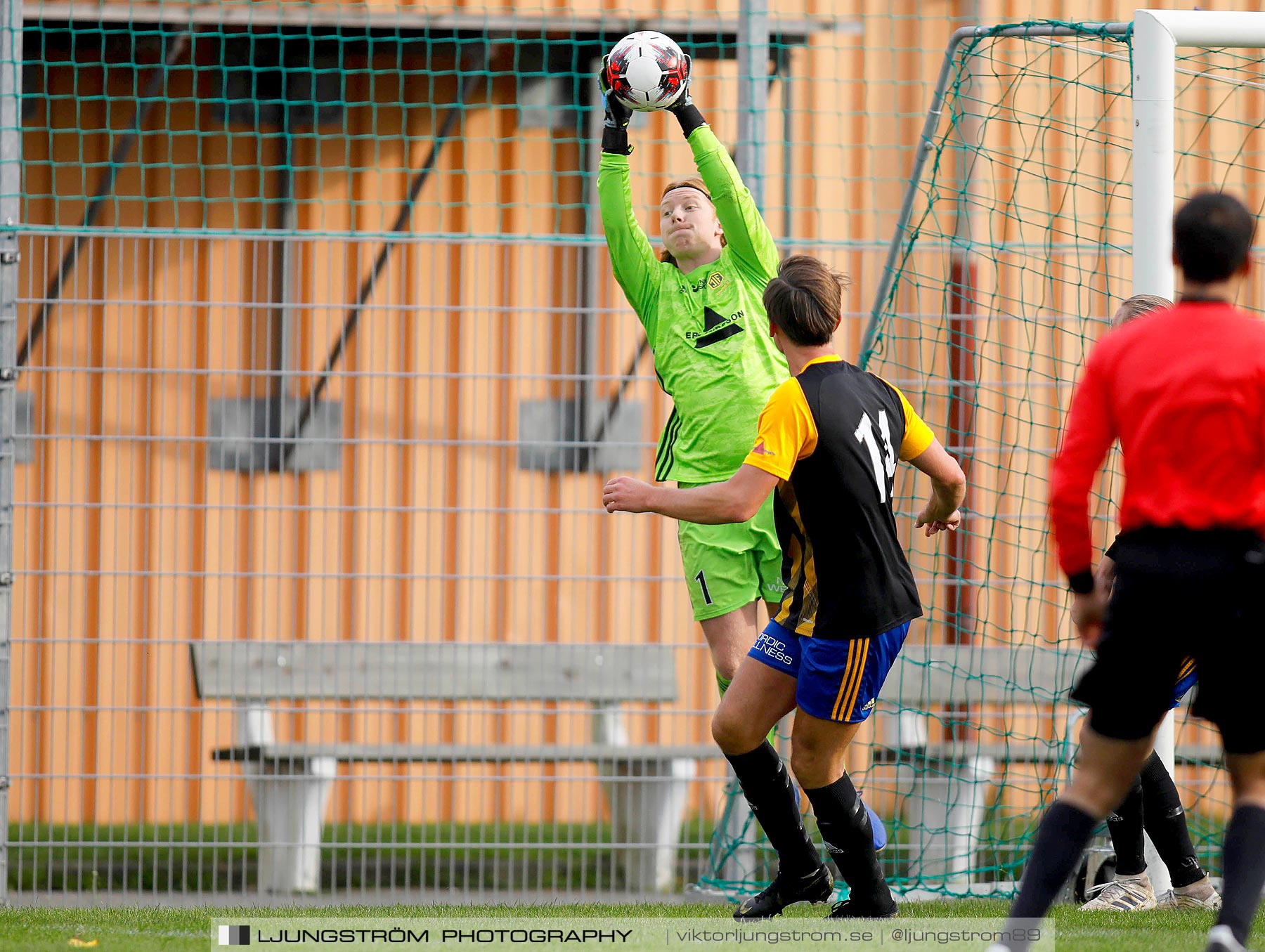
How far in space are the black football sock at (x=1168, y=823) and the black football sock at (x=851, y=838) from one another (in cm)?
96

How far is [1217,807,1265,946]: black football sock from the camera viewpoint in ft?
9.07

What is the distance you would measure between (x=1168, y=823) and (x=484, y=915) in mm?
2059

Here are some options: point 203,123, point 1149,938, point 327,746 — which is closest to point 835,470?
point 1149,938

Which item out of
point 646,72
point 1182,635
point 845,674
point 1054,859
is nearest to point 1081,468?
point 1182,635

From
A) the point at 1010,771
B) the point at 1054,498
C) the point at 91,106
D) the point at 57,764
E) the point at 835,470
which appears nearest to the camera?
the point at 1054,498

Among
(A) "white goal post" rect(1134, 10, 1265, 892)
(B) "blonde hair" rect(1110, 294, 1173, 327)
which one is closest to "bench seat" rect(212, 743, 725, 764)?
(A) "white goal post" rect(1134, 10, 1265, 892)

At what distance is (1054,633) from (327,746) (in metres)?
3.56

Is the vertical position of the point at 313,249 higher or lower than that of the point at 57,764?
higher

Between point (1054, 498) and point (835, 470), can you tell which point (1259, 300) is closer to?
point (835, 470)

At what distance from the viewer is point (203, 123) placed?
798 centimetres

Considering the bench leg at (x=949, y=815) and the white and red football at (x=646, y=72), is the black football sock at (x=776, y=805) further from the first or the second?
the white and red football at (x=646, y=72)

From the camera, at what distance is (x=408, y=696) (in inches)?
230

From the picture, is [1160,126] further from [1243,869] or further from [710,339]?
[1243,869]

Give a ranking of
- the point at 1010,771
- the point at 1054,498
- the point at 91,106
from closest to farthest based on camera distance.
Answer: the point at 1054,498
the point at 1010,771
the point at 91,106
